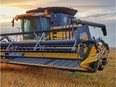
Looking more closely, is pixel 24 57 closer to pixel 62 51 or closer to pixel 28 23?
pixel 62 51

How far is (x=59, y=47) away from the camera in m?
8.67

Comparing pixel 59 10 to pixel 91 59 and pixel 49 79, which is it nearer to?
pixel 49 79

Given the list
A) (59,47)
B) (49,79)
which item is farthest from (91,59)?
(49,79)

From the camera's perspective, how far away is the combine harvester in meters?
8.02

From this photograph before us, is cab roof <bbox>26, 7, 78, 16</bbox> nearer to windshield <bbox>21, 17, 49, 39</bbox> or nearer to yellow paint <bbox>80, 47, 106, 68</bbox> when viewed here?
windshield <bbox>21, 17, 49, 39</bbox>

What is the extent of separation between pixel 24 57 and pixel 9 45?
762mm

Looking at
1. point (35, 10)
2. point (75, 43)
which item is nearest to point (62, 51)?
point (75, 43)

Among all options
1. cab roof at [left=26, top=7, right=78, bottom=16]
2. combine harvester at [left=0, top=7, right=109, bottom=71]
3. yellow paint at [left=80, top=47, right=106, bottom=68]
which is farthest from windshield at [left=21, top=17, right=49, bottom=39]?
yellow paint at [left=80, top=47, right=106, bottom=68]

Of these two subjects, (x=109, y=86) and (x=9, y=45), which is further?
(x=9, y=45)

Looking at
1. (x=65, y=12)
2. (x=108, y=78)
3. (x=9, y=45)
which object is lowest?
(x=108, y=78)

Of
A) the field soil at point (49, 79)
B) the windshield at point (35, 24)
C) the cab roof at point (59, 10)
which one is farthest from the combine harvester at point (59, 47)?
the field soil at point (49, 79)

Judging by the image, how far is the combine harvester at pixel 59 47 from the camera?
26.3 feet

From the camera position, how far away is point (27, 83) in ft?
24.8

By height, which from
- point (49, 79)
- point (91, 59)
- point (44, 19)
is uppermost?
point (44, 19)
